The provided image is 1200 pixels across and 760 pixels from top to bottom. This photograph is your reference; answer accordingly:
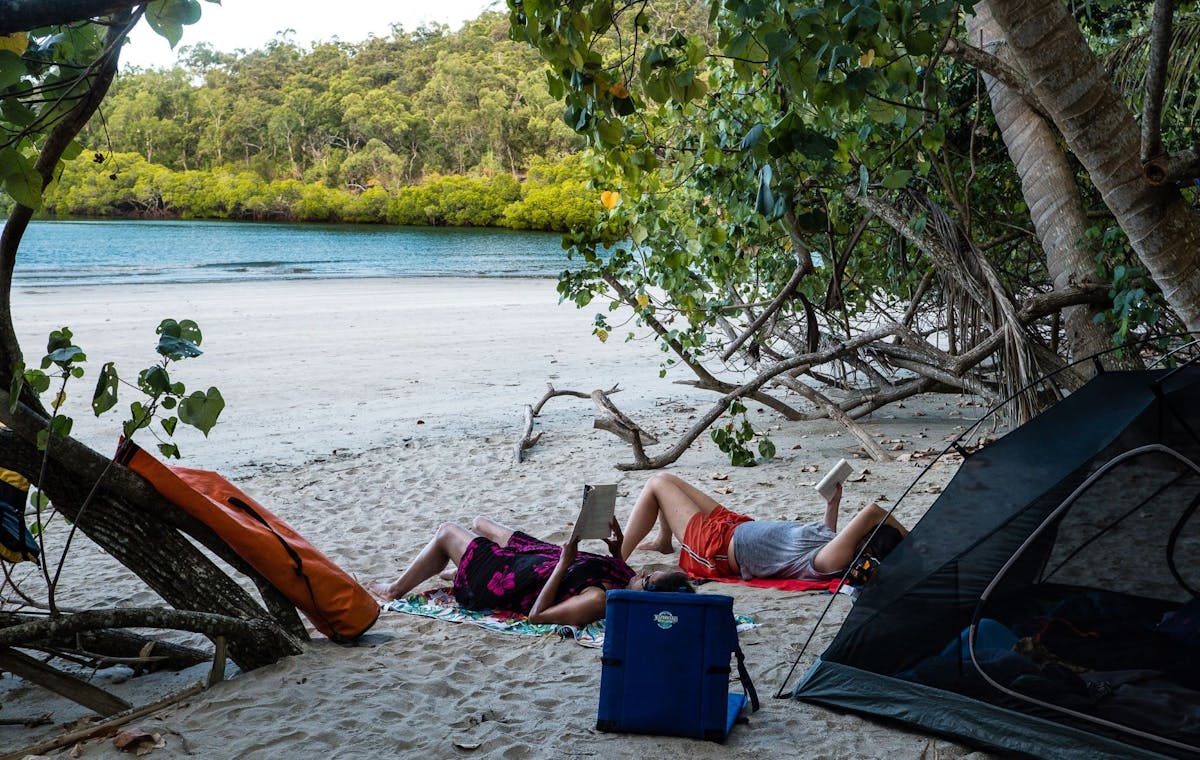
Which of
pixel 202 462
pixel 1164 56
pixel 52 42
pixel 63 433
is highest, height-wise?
pixel 1164 56

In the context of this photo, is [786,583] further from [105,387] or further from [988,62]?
[105,387]

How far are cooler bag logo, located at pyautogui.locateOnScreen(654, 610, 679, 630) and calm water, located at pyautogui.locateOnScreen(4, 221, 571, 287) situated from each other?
92.9ft

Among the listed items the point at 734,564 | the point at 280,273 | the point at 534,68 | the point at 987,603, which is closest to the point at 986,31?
the point at 734,564

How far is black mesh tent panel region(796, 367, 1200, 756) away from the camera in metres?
2.72

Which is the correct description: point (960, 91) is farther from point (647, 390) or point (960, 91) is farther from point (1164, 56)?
point (647, 390)

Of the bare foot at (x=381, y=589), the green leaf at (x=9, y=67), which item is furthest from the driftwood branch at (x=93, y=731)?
the green leaf at (x=9, y=67)

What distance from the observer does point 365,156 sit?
6206 centimetres

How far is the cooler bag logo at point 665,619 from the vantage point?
9.39 ft

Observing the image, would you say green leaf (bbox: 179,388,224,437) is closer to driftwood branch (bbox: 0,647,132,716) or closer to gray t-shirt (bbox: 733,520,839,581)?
driftwood branch (bbox: 0,647,132,716)

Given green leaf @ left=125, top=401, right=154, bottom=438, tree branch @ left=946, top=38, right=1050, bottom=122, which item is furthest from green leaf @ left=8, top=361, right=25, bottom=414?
tree branch @ left=946, top=38, right=1050, bottom=122

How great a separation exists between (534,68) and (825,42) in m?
57.5

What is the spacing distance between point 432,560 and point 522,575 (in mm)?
564

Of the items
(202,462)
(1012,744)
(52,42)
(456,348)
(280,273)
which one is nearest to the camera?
(52,42)

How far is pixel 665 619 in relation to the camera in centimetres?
287
